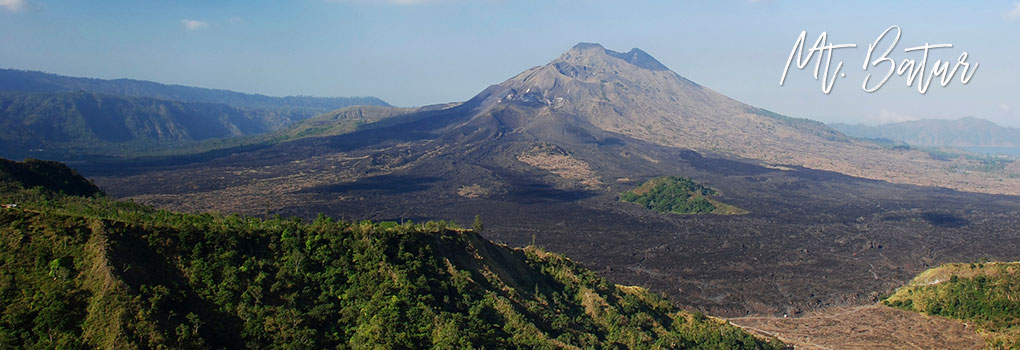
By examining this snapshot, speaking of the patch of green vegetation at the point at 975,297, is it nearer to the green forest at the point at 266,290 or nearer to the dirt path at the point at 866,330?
the dirt path at the point at 866,330

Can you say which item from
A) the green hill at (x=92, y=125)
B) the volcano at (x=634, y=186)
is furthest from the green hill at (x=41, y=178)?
the green hill at (x=92, y=125)

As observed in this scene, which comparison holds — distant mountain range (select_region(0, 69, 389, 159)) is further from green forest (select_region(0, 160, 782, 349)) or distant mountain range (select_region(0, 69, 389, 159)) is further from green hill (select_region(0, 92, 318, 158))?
green forest (select_region(0, 160, 782, 349))

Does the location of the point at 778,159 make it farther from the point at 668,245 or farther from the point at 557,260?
the point at 557,260

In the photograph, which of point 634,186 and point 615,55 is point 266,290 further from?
point 615,55

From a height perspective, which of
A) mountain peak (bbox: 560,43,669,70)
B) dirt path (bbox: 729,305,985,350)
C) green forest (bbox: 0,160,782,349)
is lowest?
dirt path (bbox: 729,305,985,350)

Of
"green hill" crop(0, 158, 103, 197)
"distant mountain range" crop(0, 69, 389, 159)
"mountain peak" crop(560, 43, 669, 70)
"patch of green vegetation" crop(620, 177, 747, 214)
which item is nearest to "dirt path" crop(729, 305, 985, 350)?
"patch of green vegetation" crop(620, 177, 747, 214)
